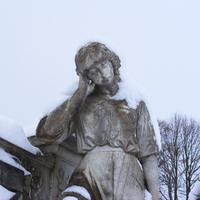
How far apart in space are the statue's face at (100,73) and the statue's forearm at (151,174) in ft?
2.73

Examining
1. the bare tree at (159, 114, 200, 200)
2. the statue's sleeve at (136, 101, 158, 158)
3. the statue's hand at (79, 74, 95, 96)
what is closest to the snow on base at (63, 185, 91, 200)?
the statue's sleeve at (136, 101, 158, 158)

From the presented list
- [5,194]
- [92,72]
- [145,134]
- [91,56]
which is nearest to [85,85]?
[92,72]

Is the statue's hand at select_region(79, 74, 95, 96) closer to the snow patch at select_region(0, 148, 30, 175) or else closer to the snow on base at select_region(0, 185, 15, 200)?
the snow patch at select_region(0, 148, 30, 175)

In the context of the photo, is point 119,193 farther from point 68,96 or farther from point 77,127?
point 68,96

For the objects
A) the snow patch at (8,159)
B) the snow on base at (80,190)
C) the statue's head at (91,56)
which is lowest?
the snow on base at (80,190)

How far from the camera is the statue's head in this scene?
3.68m

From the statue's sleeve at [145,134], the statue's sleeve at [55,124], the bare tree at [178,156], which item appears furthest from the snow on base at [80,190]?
the bare tree at [178,156]

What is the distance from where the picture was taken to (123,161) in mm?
3492

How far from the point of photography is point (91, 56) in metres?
3.70

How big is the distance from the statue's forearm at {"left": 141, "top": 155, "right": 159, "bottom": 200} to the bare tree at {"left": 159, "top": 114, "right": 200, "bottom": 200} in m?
15.6

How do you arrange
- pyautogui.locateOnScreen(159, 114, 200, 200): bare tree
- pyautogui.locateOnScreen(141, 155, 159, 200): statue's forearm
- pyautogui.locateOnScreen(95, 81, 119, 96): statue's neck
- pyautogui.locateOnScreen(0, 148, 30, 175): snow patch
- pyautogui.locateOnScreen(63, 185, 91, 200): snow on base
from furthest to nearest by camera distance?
pyautogui.locateOnScreen(159, 114, 200, 200): bare tree < pyautogui.locateOnScreen(95, 81, 119, 96): statue's neck < pyautogui.locateOnScreen(0, 148, 30, 175): snow patch < pyautogui.locateOnScreen(141, 155, 159, 200): statue's forearm < pyautogui.locateOnScreen(63, 185, 91, 200): snow on base

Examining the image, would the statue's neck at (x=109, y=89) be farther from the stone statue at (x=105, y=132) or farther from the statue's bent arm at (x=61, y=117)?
the statue's bent arm at (x=61, y=117)

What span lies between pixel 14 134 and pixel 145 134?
4.24ft

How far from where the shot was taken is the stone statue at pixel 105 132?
3400 mm
